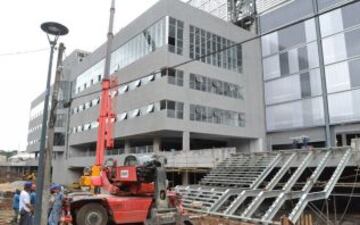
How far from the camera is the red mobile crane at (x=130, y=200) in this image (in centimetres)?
1135

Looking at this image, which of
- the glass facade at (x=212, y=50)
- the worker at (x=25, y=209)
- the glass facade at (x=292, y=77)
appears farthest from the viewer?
the glass facade at (x=292, y=77)

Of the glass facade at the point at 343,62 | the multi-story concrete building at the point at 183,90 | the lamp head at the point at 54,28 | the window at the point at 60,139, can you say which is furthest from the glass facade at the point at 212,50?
the window at the point at 60,139

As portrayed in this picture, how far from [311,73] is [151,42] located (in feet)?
58.4

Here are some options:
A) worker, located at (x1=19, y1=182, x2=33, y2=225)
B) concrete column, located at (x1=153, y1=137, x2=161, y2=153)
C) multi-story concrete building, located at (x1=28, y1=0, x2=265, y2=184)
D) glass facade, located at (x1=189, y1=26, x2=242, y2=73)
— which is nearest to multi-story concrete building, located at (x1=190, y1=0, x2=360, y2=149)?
multi-story concrete building, located at (x1=28, y1=0, x2=265, y2=184)

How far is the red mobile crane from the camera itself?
11352 millimetres

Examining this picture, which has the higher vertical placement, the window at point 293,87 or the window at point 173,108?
the window at point 293,87

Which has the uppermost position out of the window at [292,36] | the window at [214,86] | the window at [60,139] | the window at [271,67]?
the window at [292,36]

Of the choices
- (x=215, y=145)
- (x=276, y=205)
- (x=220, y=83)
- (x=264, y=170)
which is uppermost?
(x=220, y=83)

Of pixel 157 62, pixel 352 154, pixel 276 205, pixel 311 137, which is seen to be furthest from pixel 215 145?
pixel 276 205

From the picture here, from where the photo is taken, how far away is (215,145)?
47250 millimetres

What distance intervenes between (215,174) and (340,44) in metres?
22.1

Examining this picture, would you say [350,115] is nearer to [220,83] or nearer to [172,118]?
[220,83]

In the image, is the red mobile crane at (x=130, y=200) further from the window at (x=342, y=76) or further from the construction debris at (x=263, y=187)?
the window at (x=342, y=76)

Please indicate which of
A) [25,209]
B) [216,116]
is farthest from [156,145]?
[25,209]
